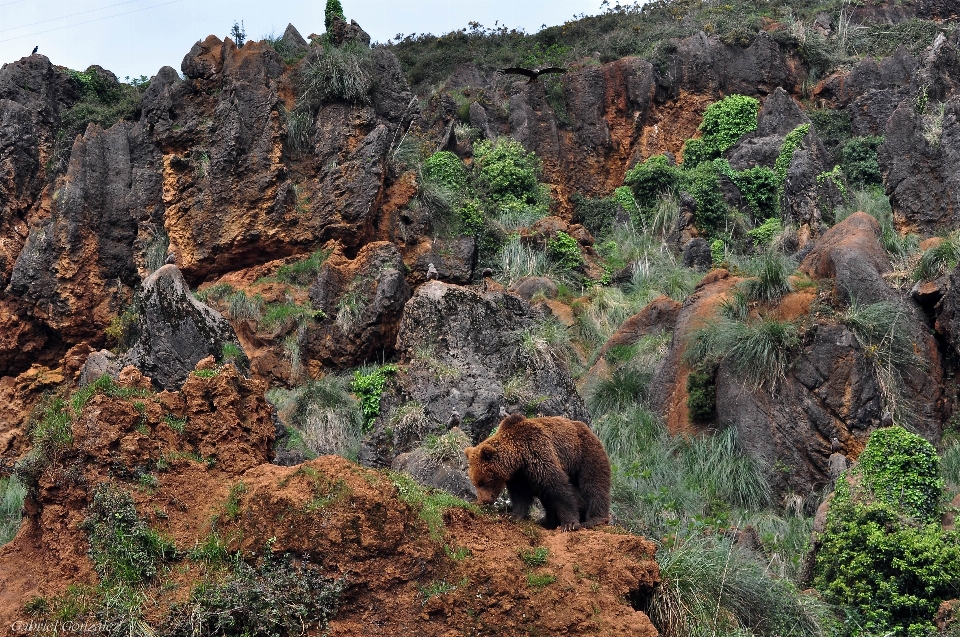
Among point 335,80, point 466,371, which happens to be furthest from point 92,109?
point 466,371

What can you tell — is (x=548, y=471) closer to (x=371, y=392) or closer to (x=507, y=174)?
(x=371, y=392)

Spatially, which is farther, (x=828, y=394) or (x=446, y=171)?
(x=446, y=171)

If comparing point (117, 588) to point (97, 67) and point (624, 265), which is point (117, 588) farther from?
point (97, 67)

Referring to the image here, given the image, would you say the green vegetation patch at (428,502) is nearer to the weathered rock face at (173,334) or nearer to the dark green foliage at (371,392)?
the weathered rock face at (173,334)

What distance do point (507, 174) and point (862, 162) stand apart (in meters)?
10.3

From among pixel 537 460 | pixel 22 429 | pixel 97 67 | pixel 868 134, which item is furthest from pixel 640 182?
pixel 537 460

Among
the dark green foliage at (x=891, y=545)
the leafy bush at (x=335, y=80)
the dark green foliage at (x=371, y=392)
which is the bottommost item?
the dark green foliage at (x=891, y=545)

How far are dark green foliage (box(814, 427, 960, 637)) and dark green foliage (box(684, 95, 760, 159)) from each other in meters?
20.6

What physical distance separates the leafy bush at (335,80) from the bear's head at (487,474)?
14006 mm

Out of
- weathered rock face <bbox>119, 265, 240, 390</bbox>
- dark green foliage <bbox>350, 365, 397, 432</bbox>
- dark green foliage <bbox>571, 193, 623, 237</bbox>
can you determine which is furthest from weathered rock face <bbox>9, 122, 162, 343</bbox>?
dark green foliage <bbox>571, 193, 623, 237</bbox>

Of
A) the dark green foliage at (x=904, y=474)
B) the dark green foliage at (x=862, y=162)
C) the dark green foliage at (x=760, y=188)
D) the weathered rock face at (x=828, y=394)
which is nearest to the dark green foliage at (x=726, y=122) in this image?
the dark green foliage at (x=760, y=188)

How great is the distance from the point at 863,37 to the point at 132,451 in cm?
3480

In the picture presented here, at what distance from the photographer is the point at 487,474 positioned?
8531 mm

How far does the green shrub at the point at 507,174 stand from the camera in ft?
90.3
